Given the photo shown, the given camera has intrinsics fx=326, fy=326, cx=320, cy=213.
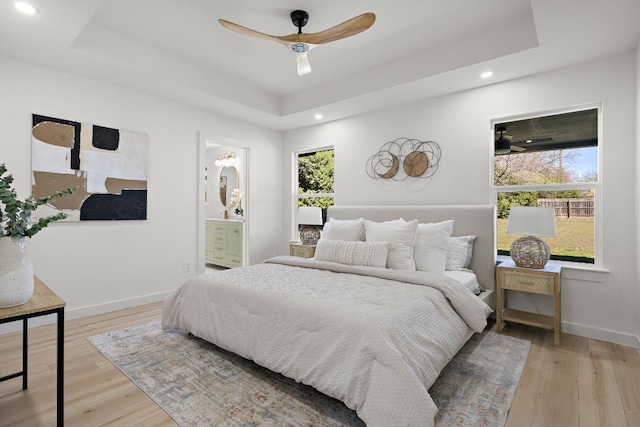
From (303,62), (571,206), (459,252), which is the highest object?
(303,62)

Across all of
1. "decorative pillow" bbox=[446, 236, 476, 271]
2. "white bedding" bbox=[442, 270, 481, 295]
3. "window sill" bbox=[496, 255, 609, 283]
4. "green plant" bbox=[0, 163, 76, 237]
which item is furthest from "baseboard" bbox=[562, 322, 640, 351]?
"green plant" bbox=[0, 163, 76, 237]

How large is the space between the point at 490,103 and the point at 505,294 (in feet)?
6.39

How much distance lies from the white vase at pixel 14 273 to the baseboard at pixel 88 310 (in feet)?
6.52

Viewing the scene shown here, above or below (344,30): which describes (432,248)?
below

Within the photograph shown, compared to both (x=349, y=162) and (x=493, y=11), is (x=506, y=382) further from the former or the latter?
(x=349, y=162)

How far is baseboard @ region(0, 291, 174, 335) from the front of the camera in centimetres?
288

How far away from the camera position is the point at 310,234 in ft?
15.0

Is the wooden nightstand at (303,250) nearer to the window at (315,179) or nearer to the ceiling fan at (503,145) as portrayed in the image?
the window at (315,179)

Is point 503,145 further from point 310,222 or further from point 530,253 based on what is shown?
point 310,222

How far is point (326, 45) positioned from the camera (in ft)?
10.3

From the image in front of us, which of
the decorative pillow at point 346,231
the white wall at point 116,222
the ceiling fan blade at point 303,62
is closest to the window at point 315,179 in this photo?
the white wall at point 116,222

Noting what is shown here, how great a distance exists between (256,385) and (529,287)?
7.73 ft

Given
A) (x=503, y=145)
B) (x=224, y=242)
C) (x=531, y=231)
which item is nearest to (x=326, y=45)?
(x=503, y=145)

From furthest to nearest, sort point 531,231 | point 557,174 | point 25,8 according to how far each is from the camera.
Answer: point 557,174 → point 531,231 → point 25,8
